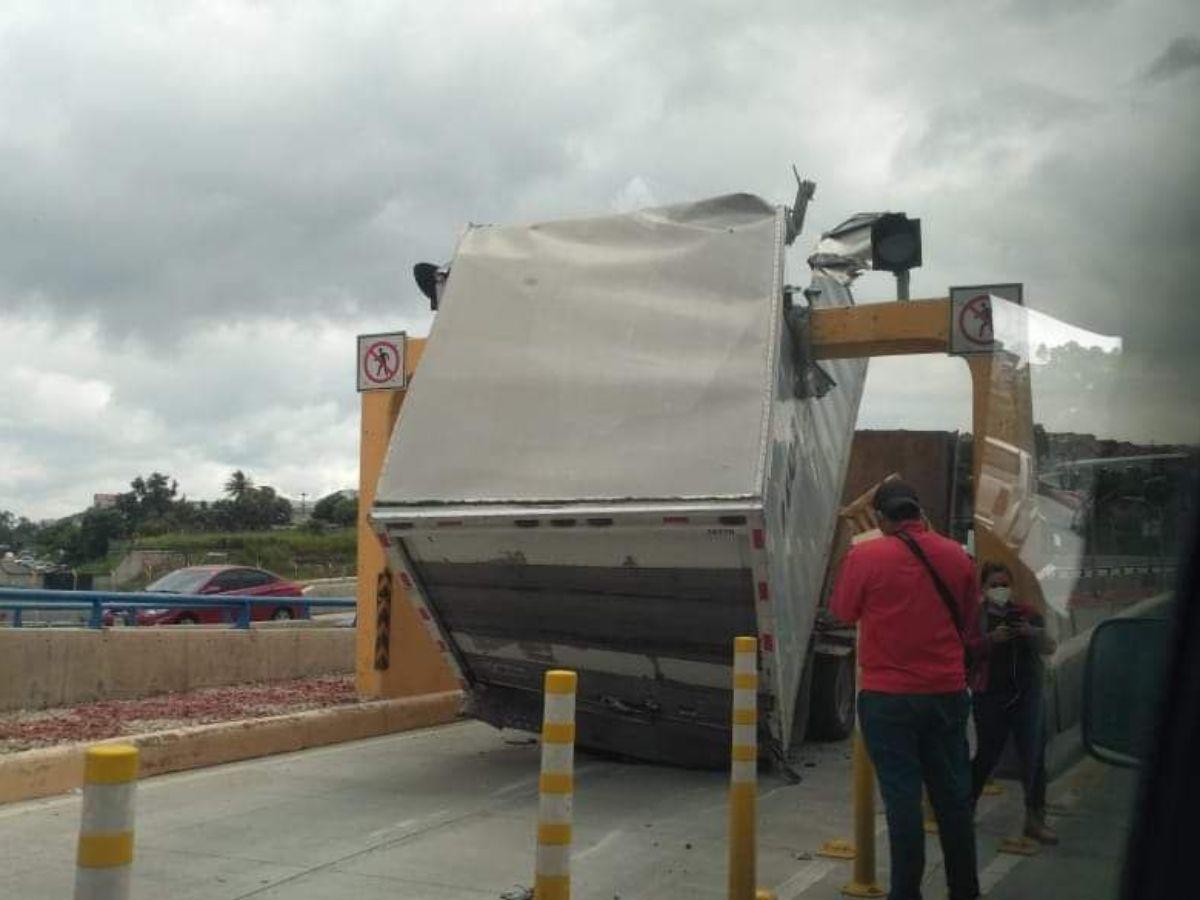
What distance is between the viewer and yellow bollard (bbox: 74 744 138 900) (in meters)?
2.84

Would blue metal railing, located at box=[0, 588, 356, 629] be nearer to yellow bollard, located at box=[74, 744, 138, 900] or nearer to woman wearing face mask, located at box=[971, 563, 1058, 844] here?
woman wearing face mask, located at box=[971, 563, 1058, 844]

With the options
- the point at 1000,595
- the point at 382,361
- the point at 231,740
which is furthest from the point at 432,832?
the point at 382,361

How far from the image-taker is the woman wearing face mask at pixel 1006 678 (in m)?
4.29

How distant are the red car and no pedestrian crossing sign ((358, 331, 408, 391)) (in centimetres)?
1330

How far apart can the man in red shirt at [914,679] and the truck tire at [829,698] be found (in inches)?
201

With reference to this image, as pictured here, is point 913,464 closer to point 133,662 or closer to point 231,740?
point 231,740

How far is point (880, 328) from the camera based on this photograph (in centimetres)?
→ 898

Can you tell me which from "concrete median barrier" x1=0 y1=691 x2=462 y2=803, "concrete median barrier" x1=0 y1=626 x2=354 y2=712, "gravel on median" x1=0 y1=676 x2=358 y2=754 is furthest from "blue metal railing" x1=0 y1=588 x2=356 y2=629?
"concrete median barrier" x1=0 y1=691 x2=462 y2=803

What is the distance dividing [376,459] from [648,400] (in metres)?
4.06

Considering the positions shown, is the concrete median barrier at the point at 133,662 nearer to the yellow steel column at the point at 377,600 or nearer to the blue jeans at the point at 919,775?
the yellow steel column at the point at 377,600

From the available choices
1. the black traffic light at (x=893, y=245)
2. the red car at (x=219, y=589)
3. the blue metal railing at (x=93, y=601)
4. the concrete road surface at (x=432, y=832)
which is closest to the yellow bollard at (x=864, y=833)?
the concrete road surface at (x=432, y=832)

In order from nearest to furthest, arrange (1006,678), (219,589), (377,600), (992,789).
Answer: (1006,678), (992,789), (377,600), (219,589)

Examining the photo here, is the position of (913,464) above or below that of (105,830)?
above

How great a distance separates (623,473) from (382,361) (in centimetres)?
397
